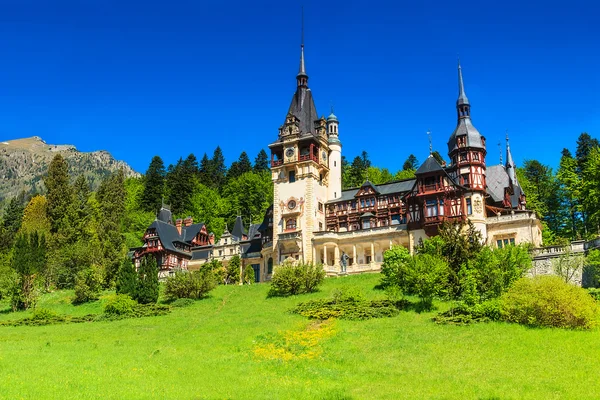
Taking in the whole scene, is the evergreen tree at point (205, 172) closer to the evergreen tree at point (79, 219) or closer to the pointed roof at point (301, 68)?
the evergreen tree at point (79, 219)

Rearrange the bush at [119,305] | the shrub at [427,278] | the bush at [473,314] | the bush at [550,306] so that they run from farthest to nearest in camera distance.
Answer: the bush at [119,305]
the shrub at [427,278]
the bush at [473,314]
the bush at [550,306]

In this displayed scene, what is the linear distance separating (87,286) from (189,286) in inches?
420

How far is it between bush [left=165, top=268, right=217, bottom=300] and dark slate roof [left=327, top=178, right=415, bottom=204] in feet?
70.5

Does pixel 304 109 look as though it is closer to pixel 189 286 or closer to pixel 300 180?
pixel 300 180

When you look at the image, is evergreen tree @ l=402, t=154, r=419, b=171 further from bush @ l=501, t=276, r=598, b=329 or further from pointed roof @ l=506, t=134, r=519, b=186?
bush @ l=501, t=276, r=598, b=329

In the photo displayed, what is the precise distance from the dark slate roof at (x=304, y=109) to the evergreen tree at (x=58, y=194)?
34107mm

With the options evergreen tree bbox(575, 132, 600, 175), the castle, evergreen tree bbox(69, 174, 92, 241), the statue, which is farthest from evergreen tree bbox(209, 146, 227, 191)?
evergreen tree bbox(575, 132, 600, 175)

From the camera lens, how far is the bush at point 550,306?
3288 centimetres

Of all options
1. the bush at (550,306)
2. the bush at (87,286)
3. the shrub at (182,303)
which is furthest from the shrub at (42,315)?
the bush at (550,306)

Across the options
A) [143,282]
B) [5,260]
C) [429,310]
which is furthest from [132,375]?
[5,260]

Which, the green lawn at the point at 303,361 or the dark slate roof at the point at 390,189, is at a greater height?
the dark slate roof at the point at 390,189

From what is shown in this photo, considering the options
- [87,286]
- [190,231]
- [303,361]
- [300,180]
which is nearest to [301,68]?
Answer: [300,180]

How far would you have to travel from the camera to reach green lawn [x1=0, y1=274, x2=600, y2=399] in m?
22.8

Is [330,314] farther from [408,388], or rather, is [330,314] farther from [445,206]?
[445,206]
